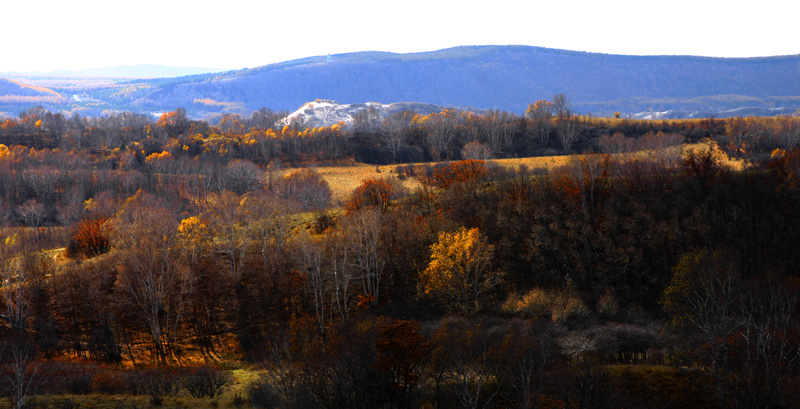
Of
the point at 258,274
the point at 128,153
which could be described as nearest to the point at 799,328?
the point at 258,274

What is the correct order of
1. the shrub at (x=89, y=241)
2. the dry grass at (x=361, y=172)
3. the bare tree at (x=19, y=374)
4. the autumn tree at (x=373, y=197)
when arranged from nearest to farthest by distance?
the bare tree at (x=19, y=374)
the shrub at (x=89, y=241)
the autumn tree at (x=373, y=197)
the dry grass at (x=361, y=172)

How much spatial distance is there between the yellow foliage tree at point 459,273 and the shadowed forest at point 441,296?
9.2 inches

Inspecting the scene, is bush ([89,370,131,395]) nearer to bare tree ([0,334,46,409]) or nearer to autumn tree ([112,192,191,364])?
bare tree ([0,334,46,409])

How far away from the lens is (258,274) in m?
61.3

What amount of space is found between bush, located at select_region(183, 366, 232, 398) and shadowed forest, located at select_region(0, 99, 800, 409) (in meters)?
0.20

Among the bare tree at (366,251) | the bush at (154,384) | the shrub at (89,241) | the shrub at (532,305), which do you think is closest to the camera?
the bush at (154,384)

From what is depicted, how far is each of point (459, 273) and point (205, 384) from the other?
28.8 metres

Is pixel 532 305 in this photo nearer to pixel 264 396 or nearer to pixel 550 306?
pixel 550 306

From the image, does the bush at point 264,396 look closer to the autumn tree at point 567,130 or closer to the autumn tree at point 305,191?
the autumn tree at point 305,191

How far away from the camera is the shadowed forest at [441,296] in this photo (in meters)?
34.1

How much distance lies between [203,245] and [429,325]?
29775 mm

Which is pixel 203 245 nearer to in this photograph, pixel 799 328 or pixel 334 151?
pixel 799 328

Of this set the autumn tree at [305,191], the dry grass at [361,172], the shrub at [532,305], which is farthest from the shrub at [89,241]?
the shrub at [532,305]

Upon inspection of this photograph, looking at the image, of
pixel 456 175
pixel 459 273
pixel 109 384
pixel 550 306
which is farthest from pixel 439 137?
pixel 109 384
